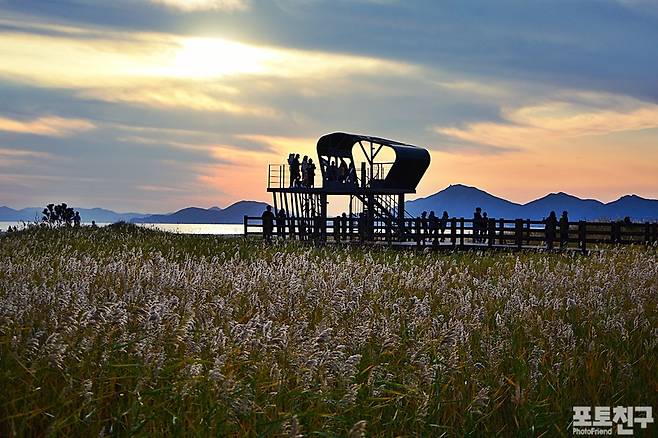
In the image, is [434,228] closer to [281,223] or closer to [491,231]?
[491,231]

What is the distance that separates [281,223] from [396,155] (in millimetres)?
7799

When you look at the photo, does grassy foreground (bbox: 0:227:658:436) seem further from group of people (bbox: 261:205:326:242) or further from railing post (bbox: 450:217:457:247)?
group of people (bbox: 261:205:326:242)

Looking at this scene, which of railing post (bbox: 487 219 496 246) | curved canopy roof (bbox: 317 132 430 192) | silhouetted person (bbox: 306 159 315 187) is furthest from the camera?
silhouetted person (bbox: 306 159 315 187)

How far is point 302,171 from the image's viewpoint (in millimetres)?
48688

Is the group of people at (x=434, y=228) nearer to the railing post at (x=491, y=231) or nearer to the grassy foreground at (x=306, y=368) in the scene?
the railing post at (x=491, y=231)

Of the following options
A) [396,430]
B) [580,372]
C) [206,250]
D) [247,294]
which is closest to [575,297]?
[580,372]

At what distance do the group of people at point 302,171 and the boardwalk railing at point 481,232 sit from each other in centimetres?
A: 236

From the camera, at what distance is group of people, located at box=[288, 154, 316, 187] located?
47906mm

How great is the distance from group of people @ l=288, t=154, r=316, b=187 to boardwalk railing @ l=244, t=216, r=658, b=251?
7.74 feet

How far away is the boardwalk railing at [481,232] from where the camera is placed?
32625 mm

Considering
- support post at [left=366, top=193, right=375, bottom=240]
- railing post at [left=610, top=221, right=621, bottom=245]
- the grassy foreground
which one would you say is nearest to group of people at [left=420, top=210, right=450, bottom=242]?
support post at [left=366, top=193, right=375, bottom=240]

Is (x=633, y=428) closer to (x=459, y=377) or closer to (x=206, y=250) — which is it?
(x=459, y=377)

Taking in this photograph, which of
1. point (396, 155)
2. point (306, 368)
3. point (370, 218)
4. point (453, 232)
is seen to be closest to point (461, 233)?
point (453, 232)

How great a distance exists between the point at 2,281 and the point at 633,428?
31.3 ft
